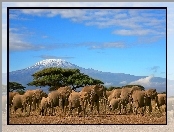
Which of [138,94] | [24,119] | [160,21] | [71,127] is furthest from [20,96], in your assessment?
[160,21]

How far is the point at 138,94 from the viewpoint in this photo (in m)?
14.7

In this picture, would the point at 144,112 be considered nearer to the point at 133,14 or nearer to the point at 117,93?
the point at 117,93

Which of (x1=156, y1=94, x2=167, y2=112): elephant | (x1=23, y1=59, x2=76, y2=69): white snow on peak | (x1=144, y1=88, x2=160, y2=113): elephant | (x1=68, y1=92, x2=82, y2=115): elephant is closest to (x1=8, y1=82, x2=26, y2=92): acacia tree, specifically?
(x1=23, y1=59, x2=76, y2=69): white snow on peak

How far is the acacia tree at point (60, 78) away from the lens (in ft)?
46.9

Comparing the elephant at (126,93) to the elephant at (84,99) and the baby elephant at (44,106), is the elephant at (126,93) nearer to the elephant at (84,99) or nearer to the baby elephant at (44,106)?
the elephant at (84,99)

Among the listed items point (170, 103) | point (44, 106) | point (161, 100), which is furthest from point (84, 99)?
point (170, 103)

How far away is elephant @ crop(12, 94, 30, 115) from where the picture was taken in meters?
14.7

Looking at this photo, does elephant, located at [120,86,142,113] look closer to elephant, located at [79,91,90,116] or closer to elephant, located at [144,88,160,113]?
elephant, located at [144,88,160,113]

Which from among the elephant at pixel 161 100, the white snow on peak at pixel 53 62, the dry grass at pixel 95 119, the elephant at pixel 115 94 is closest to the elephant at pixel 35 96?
the dry grass at pixel 95 119

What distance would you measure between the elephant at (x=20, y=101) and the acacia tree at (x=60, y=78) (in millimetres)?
A: 476

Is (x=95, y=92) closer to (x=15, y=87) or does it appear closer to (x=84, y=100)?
(x=84, y=100)

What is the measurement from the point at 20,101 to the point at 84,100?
1.51m

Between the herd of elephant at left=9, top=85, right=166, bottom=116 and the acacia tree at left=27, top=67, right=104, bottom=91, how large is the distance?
12 cm

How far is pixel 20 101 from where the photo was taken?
14750 mm
